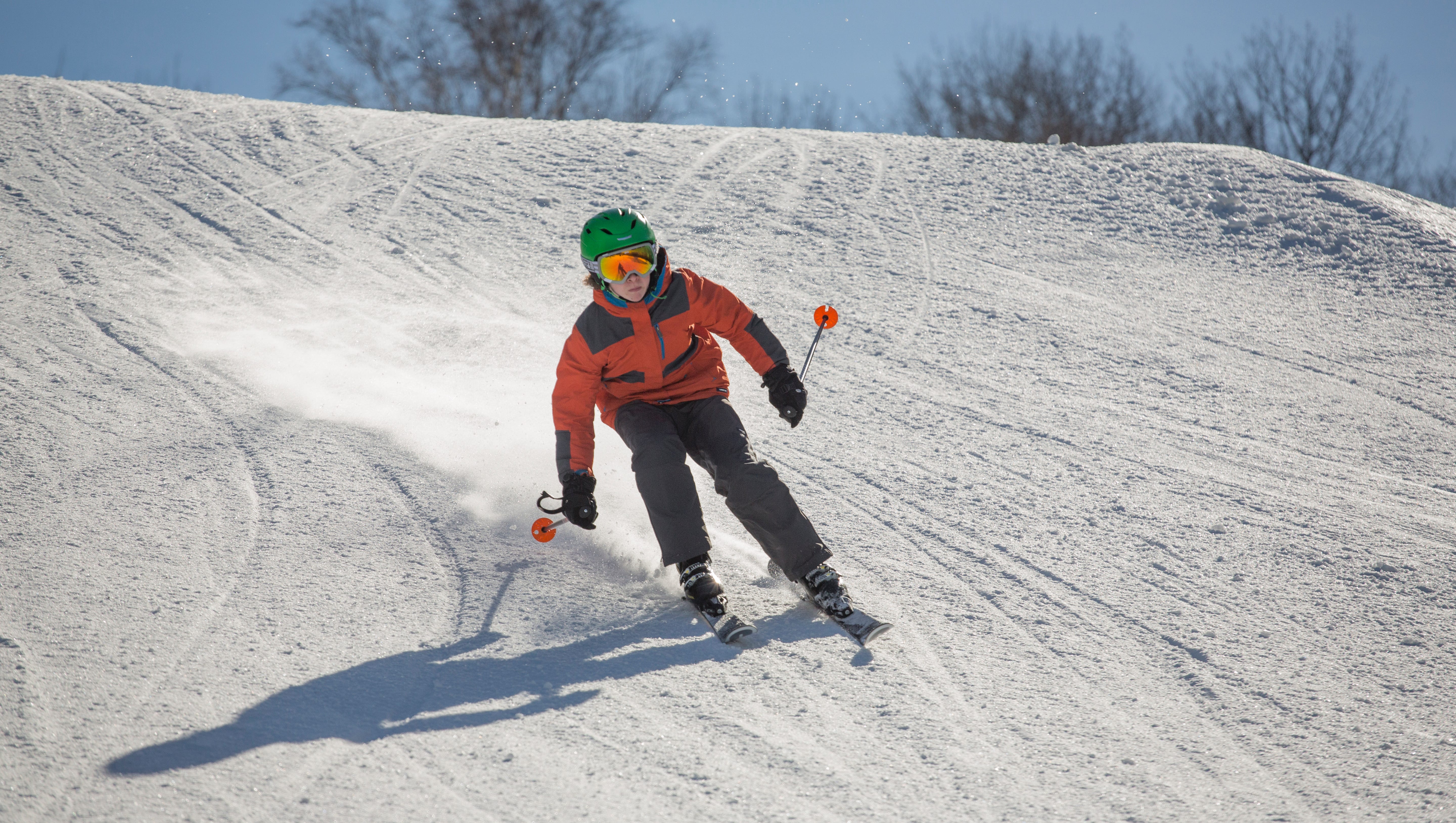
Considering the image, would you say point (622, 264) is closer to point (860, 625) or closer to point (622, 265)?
point (622, 265)

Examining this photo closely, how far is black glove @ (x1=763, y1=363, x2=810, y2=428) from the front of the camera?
3.49 m

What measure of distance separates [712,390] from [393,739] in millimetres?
1645

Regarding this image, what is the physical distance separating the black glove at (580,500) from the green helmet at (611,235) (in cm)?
74

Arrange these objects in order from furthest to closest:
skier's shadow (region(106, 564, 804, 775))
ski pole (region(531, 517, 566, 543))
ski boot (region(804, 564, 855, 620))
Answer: ski pole (region(531, 517, 566, 543)) → ski boot (region(804, 564, 855, 620)) → skier's shadow (region(106, 564, 804, 775))

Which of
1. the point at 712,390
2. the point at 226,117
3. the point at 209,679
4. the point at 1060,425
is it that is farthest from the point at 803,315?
the point at 226,117

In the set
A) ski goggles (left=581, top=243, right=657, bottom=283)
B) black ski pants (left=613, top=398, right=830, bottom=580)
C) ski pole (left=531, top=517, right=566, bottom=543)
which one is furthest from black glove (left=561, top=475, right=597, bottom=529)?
ski goggles (left=581, top=243, right=657, bottom=283)

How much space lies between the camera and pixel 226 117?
9.52m

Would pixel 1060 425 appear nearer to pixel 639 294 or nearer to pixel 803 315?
pixel 803 315

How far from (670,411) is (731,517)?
0.78m

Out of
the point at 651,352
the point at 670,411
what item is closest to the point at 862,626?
the point at 670,411

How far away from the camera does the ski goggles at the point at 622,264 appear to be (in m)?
3.17

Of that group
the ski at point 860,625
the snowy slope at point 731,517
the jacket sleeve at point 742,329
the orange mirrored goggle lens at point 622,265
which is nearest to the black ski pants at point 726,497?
the ski at point 860,625

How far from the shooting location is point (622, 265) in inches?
125

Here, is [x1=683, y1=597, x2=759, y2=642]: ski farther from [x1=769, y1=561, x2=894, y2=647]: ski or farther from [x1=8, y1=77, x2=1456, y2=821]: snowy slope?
[x1=769, y1=561, x2=894, y2=647]: ski
